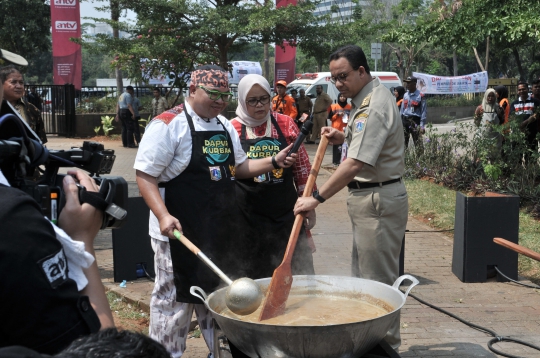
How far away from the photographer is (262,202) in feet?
14.4

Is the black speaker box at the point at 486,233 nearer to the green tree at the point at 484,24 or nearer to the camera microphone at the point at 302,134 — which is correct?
the camera microphone at the point at 302,134

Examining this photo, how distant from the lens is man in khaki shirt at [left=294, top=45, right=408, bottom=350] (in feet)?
12.8

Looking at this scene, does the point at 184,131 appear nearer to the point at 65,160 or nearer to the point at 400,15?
the point at 65,160

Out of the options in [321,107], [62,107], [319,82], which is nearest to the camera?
[321,107]

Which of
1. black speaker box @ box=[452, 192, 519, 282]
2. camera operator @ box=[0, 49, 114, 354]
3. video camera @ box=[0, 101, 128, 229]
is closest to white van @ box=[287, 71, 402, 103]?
black speaker box @ box=[452, 192, 519, 282]

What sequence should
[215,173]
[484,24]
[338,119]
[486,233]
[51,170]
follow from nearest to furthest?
[51,170]
[215,173]
[486,233]
[484,24]
[338,119]

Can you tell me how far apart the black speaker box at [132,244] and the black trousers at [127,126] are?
13305 mm

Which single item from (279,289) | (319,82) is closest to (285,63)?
(319,82)

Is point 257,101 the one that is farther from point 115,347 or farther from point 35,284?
point 115,347

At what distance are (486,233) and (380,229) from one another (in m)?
2.53

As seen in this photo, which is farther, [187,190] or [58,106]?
[58,106]

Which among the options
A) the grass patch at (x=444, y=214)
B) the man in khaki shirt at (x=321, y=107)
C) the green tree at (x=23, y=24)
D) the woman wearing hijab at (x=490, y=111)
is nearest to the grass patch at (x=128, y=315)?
the grass patch at (x=444, y=214)

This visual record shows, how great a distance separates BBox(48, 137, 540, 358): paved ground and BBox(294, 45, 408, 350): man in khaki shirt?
2.94 ft

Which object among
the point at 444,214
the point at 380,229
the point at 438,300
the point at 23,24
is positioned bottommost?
the point at 438,300
